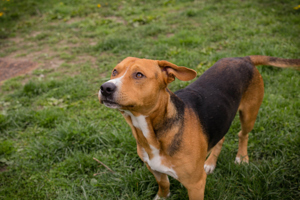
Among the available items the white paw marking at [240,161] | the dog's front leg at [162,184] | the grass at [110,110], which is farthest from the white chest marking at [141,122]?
the white paw marking at [240,161]

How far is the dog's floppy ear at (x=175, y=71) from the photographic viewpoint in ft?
7.95

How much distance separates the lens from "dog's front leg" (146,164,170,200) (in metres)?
2.88

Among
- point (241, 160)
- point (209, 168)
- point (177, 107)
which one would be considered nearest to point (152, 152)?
point (177, 107)

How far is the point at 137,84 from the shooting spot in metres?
2.30

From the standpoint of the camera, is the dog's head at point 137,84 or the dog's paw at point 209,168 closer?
the dog's head at point 137,84

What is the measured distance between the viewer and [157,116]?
2.43 m

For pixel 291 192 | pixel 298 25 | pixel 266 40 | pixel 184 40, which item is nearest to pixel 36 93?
pixel 184 40

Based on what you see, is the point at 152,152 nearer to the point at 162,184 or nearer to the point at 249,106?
the point at 162,184

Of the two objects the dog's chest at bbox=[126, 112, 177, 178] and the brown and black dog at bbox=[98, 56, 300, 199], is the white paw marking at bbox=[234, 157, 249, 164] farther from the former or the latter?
the dog's chest at bbox=[126, 112, 177, 178]

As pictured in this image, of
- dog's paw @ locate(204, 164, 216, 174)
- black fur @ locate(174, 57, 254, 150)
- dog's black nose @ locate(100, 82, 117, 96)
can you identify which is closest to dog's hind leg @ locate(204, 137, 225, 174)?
dog's paw @ locate(204, 164, 216, 174)

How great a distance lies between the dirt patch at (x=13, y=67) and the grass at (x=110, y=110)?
0.91 feet

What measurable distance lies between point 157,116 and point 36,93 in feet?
13.5

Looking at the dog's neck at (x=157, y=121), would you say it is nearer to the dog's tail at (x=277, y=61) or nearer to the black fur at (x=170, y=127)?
the black fur at (x=170, y=127)

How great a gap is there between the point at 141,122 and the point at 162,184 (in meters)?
1.01
